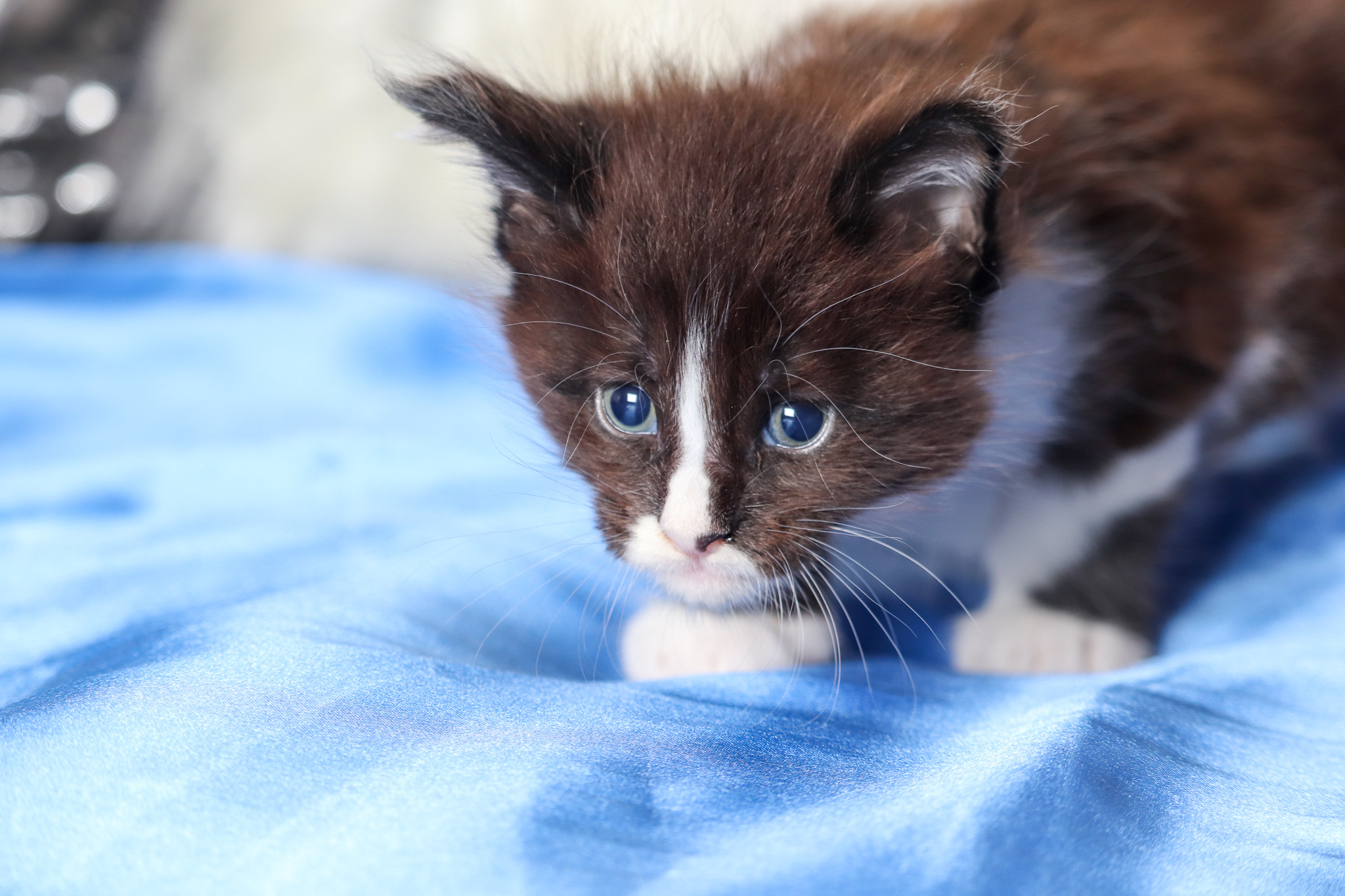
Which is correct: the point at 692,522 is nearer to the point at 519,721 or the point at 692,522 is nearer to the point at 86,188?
the point at 519,721

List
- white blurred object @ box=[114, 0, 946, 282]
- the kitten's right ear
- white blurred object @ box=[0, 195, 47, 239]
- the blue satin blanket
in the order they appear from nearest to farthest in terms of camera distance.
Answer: the blue satin blanket
the kitten's right ear
white blurred object @ box=[114, 0, 946, 282]
white blurred object @ box=[0, 195, 47, 239]

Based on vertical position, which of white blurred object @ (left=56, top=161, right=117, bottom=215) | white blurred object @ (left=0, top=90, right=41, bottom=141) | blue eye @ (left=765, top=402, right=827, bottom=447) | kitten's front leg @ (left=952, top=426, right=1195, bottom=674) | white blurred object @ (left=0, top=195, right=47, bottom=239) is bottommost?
kitten's front leg @ (left=952, top=426, right=1195, bottom=674)

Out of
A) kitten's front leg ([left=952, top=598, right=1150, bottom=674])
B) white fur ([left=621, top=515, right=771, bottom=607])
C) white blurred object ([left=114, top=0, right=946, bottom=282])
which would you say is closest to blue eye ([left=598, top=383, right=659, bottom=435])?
white fur ([left=621, top=515, right=771, bottom=607])

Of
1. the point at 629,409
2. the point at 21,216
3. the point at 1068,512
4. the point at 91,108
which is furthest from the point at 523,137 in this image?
the point at 21,216

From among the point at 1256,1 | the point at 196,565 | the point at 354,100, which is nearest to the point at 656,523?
the point at 196,565

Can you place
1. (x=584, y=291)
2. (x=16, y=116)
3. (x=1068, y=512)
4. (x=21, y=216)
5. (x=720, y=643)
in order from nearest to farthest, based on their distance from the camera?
(x=584, y=291), (x=720, y=643), (x=1068, y=512), (x=16, y=116), (x=21, y=216)

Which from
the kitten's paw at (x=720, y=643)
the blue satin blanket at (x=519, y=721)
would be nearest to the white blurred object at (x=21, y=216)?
the blue satin blanket at (x=519, y=721)

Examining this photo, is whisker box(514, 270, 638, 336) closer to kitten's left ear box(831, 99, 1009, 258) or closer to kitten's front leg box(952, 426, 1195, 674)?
kitten's left ear box(831, 99, 1009, 258)
